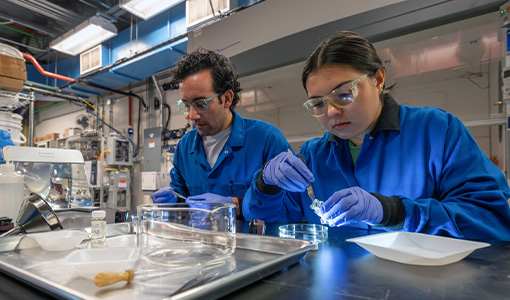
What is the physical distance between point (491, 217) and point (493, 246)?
0.31 meters

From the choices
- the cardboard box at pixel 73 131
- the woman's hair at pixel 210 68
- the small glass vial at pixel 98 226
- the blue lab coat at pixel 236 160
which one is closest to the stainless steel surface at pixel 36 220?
the small glass vial at pixel 98 226

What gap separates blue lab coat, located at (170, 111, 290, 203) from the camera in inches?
73.0

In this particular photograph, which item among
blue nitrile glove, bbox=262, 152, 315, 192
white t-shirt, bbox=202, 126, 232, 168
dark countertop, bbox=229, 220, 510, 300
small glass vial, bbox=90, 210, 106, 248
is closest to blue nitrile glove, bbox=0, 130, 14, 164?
white t-shirt, bbox=202, 126, 232, 168

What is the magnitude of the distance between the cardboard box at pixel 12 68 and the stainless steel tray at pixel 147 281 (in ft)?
5.67

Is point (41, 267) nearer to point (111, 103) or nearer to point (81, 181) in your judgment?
point (81, 181)

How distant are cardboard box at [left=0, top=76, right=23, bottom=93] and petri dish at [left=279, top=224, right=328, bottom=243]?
211cm

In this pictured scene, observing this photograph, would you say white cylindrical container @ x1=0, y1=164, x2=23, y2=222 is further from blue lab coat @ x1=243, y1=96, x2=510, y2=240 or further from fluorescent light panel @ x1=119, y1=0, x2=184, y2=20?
fluorescent light panel @ x1=119, y1=0, x2=184, y2=20

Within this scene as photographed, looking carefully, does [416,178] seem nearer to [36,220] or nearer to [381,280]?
[381,280]

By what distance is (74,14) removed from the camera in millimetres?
4715

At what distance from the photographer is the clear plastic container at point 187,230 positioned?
60cm

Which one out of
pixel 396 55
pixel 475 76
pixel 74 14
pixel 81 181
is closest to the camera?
pixel 81 181

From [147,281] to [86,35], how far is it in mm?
5266

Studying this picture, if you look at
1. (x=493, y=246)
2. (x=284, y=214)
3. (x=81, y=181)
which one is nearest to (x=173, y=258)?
(x=493, y=246)

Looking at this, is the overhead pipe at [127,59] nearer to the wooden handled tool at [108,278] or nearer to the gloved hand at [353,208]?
the gloved hand at [353,208]
